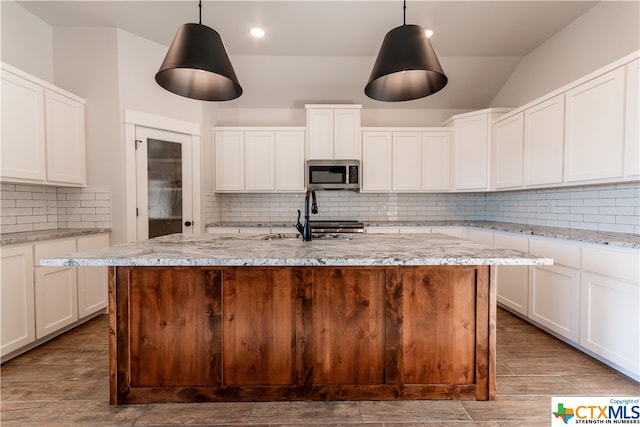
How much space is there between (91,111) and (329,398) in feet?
12.1

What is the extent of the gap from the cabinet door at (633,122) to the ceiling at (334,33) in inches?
50.8

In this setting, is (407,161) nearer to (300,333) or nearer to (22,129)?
(300,333)

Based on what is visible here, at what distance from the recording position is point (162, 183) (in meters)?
3.72

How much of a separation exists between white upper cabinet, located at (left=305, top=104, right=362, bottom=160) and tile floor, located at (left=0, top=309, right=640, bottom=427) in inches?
118

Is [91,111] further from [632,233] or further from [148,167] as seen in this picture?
[632,233]

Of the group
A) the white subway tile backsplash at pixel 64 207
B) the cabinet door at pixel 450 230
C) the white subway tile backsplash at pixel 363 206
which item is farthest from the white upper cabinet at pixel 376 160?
the white subway tile backsplash at pixel 64 207

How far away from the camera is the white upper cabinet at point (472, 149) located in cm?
399

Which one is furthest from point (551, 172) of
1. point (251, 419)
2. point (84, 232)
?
point (84, 232)

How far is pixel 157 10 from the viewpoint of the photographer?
120 inches

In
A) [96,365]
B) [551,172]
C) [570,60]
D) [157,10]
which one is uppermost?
[157,10]

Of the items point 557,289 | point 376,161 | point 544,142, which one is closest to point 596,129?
point 544,142

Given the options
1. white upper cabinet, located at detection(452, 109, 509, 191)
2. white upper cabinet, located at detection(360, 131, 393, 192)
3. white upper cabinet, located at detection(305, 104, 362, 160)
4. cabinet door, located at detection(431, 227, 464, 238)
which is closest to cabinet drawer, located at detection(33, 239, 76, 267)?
white upper cabinet, located at detection(305, 104, 362, 160)

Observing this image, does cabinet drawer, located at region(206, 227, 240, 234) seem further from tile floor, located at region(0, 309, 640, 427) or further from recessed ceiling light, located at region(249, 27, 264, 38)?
recessed ceiling light, located at region(249, 27, 264, 38)

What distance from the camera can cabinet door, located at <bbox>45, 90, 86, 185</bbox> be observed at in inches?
112
